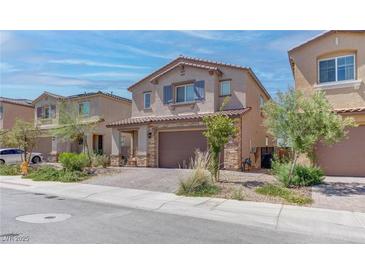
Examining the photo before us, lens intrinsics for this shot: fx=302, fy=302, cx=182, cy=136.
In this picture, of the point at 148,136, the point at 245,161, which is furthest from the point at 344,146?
the point at 148,136

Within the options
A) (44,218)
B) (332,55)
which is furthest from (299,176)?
(44,218)

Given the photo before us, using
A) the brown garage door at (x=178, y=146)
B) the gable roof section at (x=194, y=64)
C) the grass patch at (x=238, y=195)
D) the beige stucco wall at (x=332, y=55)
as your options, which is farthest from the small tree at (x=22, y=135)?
the beige stucco wall at (x=332, y=55)

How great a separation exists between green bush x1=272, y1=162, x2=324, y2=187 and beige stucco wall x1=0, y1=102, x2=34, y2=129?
32.0m

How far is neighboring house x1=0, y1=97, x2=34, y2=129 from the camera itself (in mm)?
35031

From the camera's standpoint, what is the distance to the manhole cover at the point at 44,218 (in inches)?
303

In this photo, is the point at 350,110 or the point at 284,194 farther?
the point at 350,110

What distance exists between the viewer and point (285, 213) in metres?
8.47

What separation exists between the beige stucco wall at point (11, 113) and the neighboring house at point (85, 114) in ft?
15.6

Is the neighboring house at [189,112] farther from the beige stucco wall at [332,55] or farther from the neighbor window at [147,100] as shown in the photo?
the beige stucco wall at [332,55]

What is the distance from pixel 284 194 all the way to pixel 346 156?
5.95m

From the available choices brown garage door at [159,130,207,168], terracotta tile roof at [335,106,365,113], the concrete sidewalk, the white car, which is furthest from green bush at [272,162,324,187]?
the white car

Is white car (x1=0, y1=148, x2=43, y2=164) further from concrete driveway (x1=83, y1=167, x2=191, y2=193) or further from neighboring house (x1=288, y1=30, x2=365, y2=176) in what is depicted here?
neighboring house (x1=288, y1=30, x2=365, y2=176)

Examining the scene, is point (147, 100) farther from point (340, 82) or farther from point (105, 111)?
point (340, 82)

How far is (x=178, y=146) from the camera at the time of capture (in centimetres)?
2052
